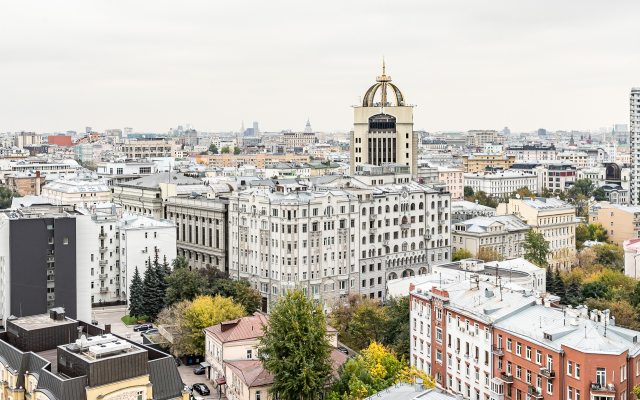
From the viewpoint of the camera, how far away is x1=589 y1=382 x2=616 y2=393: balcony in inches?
1880

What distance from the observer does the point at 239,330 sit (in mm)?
64812

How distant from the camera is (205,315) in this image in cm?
6962

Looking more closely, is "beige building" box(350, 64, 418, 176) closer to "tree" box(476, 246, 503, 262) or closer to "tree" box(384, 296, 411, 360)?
"tree" box(476, 246, 503, 262)

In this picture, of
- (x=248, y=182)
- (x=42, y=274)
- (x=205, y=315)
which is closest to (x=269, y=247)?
(x=205, y=315)

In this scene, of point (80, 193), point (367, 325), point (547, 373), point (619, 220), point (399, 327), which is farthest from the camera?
point (619, 220)

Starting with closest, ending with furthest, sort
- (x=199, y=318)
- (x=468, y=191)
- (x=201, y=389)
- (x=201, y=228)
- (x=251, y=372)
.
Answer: (x=251, y=372) → (x=201, y=389) → (x=199, y=318) → (x=201, y=228) → (x=468, y=191)

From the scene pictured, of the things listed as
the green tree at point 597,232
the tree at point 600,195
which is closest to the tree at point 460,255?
the green tree at point 597,232

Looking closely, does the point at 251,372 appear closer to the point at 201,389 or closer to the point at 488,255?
the point at 201,389

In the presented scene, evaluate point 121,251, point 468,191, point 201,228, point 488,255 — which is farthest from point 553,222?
point 468,191

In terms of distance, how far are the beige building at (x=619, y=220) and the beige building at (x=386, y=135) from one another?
119 ft

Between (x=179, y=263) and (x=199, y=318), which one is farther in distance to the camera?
(x=179, y=263)

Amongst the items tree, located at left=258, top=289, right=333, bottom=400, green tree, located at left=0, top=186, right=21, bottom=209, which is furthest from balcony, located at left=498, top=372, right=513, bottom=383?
green tree, located at left=0, top=186, right=21, bottom=209

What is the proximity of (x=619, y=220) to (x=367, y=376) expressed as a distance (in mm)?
93540

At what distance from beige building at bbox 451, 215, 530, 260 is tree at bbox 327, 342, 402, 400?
187ft
